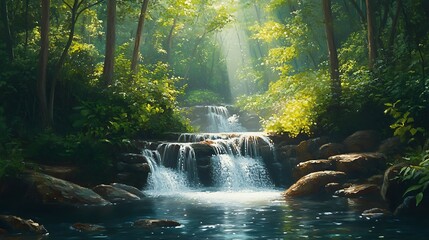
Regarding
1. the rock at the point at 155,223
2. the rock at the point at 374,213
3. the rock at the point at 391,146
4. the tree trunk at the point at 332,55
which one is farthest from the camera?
the tree trunk at the point at 332,55

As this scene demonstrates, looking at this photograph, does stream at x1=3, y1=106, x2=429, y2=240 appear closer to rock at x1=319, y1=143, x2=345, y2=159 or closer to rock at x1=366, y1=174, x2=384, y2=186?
rock at x1=366, y1=174, x2=384, y2=186

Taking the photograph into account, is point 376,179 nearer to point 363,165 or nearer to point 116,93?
point 363,165

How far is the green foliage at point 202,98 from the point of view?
4956 centimetres

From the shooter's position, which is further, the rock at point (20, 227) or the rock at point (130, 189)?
the rock at point (130, 189)

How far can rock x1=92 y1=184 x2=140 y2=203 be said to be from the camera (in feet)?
54.6

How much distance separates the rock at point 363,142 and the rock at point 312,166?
1601mm

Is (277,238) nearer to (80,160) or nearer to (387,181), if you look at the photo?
(387,181)

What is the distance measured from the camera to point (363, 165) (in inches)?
718

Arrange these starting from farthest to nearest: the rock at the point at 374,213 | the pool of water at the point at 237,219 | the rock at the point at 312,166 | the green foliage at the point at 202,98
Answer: the green foliage at the point at 202,98
the rock at the point at 312,166
the rock at the point at 374,213
the pool of water at the point at 237,219

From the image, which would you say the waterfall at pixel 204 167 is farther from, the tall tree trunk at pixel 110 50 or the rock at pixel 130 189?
the tall tree trunk at pixel 110 50

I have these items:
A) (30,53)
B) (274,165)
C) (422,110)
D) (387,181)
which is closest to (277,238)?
(387,181)

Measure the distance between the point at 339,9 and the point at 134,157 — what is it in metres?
20.4

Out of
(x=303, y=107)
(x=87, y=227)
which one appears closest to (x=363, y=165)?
(x=303, y=107)

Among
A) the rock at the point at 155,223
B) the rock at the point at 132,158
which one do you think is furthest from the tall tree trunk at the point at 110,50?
the rock at the point at 155,223
